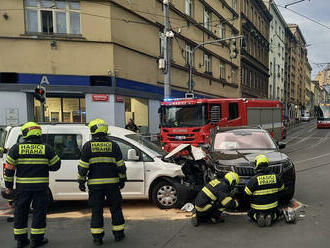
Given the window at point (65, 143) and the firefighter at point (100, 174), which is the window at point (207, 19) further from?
the firefighter at point (100, 174)

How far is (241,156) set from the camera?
603 cm

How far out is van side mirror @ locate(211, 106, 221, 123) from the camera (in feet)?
37.8

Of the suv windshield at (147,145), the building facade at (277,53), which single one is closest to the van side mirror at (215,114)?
the suv windshield at (147,145)

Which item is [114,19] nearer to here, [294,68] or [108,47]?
[108,47]

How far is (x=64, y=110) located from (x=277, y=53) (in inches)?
1828

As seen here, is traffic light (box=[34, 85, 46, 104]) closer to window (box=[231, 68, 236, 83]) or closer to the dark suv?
the dark suv

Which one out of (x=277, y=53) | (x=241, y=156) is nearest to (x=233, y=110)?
(x=241, y=156)

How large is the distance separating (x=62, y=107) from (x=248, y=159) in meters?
11.1

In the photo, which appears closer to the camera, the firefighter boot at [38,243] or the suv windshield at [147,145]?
the firefighter boot at [38,243]

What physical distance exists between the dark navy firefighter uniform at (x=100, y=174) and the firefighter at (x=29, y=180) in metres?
0.56

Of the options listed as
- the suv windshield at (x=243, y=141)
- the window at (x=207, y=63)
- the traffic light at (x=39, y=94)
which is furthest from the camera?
the window at (x=207, y=63)

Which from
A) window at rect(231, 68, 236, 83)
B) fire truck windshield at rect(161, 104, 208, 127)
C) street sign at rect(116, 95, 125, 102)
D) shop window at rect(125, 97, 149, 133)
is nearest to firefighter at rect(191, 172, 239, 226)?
fire truck windshield at rect(161, 104, 208, 127)

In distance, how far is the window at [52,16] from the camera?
13.3 meters

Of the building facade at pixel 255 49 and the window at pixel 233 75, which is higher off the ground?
the building facade at pixel 255 49
